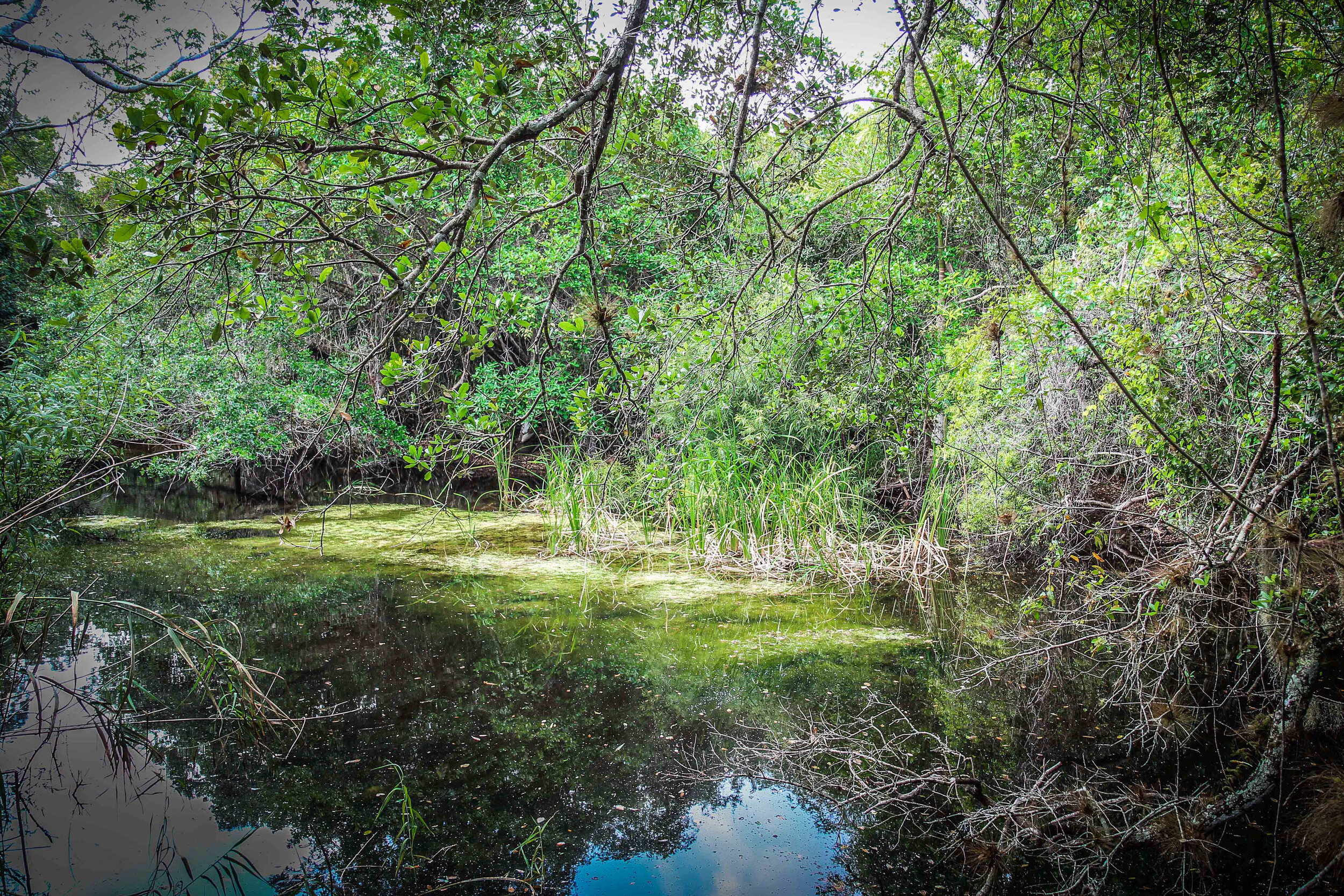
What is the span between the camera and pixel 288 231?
1.62 metres

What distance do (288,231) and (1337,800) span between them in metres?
2.85

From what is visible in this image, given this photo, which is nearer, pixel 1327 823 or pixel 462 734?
pixel 1327 823

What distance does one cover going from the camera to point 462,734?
2650 mm

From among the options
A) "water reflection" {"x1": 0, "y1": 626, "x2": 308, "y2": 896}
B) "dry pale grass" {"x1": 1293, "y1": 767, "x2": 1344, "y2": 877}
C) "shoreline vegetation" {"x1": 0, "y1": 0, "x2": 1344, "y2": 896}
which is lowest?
"water reflection" {"x1": 0, "y1": 626, "x2": 308, "y2": 896}

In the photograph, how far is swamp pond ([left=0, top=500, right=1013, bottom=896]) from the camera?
1985mm

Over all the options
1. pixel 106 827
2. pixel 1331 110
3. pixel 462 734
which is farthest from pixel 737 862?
pixel 1331 110

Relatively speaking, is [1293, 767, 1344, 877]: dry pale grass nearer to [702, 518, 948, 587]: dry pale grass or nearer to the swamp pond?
the swamp pond

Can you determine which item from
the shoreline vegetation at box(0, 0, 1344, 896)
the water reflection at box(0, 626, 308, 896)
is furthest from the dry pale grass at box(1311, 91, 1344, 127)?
the water reflection at box(0, 626, 308, 896)

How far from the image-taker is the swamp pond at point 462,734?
1.99m

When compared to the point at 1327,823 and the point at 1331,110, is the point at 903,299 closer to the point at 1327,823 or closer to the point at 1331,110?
the point at 1331,110

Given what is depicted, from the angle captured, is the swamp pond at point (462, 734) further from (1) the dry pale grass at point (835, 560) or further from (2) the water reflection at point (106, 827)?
(1) the dry pale grass at point (835, 560)

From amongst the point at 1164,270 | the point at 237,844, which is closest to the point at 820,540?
the point at 1164,270

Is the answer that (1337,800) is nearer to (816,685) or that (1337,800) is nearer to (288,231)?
(816,685)

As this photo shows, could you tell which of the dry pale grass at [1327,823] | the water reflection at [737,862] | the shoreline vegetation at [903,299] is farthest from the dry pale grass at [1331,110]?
the water reflection at [737,862]
